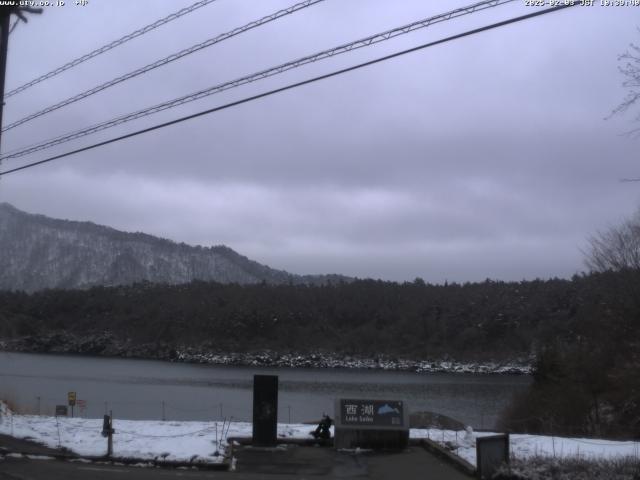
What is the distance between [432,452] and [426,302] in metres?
139

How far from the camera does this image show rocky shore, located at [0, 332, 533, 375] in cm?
12800

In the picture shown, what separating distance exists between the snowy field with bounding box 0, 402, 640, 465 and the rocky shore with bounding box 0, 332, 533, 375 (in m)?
102

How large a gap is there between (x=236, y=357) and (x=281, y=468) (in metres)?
130

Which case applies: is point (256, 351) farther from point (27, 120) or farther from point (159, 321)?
point (27, 120)

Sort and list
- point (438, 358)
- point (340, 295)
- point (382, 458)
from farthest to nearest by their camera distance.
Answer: point (340, 295) < point (438, 358) < point (382, 458)

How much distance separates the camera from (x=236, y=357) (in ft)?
473

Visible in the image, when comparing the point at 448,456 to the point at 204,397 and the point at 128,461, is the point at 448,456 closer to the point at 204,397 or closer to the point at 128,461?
the point at 128,461

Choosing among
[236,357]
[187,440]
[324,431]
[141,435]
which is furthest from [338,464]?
[236,357]

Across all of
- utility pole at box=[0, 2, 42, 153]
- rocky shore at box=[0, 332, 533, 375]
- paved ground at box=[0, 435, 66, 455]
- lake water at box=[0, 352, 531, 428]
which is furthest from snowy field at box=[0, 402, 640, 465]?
rocky shore at box=[0, 332, 533, 375]

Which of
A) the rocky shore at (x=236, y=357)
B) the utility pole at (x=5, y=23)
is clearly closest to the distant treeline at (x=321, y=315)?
the rocky shore at (x=236, y=357)

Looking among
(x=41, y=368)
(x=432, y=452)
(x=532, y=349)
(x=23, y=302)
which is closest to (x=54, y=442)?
(x=432, y=452)

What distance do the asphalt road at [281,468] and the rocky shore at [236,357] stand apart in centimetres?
10493

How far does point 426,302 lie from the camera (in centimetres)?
15525

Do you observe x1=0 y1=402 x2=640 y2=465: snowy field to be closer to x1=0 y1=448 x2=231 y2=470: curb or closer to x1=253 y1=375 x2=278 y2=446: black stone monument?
x1=0 y1=448 x2=231 y2=470: curb
